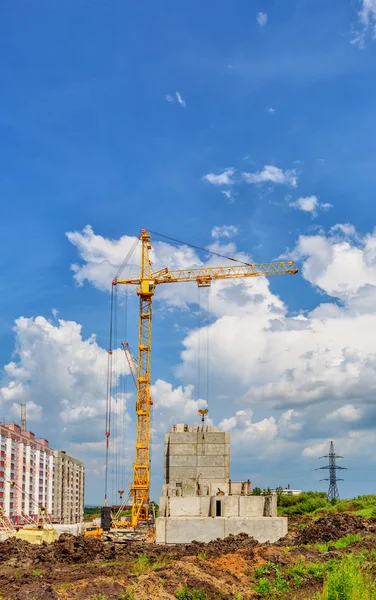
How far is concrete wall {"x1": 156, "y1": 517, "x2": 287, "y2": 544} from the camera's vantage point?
3359 centimetres

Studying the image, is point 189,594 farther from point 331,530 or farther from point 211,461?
point 211,461

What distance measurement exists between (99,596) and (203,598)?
3.28 meters

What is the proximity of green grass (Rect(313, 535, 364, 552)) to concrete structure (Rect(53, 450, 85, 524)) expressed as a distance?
91.0 metres

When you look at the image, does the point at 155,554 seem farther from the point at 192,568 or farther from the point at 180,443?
the point at 180,443

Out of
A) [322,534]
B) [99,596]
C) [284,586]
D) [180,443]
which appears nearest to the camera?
[99,596]

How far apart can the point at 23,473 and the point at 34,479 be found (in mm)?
8064

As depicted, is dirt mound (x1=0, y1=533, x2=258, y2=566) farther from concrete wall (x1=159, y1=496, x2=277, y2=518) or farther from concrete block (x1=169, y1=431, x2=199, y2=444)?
concrete block (x1=169, y1=431, x2=199, y2=444)

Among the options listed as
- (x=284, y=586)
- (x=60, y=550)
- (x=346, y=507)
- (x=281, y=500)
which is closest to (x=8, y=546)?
(x=60, y=550)

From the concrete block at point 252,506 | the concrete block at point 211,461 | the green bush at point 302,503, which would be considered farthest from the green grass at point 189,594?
the green bush at point 302,503

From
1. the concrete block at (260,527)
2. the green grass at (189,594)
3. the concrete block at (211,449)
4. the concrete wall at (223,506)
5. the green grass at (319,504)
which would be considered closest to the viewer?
the green grass at (189,594)

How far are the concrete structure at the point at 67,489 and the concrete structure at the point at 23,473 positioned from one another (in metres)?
5.91

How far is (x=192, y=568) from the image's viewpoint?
22562mm

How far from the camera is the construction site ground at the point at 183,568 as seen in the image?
67.3 feet

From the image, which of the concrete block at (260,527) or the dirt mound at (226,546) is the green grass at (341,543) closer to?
the dirt mound at (226,546)
